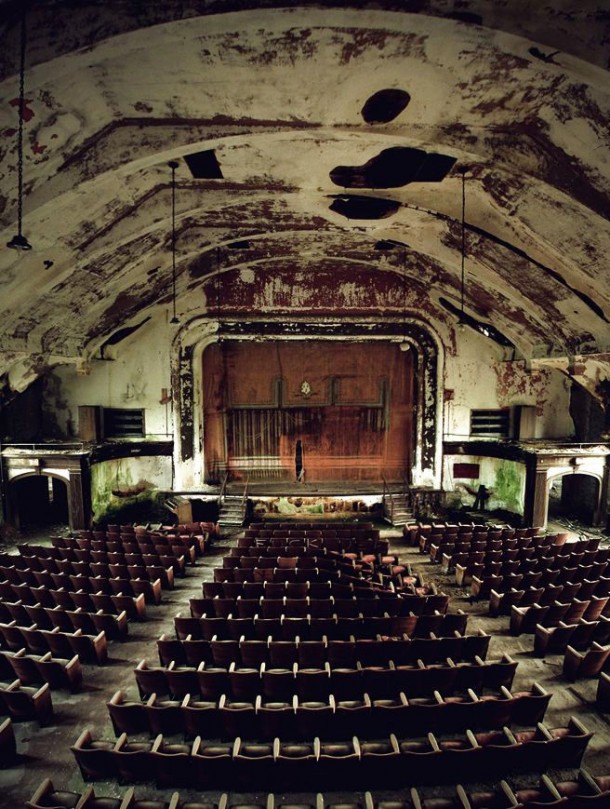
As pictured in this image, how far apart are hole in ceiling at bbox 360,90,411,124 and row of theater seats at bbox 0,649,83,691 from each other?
302 inches

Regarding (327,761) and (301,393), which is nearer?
(327,761)

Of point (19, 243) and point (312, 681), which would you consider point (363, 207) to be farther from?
point (312, 681)

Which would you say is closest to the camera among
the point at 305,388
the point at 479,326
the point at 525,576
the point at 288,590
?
the point at 288,590

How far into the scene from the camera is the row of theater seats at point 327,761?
13.0 ft

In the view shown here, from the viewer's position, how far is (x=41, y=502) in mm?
14547

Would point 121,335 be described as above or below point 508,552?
above

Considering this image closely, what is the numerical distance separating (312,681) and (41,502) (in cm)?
1291

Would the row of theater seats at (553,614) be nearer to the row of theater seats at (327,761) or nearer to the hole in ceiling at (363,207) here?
the row of theater seats at (327,761)

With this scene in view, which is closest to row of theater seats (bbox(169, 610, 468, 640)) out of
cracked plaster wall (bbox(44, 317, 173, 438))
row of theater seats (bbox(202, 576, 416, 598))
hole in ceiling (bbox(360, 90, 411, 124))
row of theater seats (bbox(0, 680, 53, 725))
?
row of theater seats (bbox(202, 576, 416, 598))

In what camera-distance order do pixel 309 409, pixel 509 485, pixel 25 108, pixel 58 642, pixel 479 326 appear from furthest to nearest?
pixel 309 409
pixel 509 485
pixel 479 326
pixel 58 642
pixel 25 108

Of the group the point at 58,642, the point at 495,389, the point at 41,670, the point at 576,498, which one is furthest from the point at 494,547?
the point at 41,670

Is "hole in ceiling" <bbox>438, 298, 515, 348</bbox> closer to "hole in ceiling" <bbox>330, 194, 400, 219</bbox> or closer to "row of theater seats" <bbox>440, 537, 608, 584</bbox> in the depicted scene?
"hole in ceiling" <bbox>330, 194, 400, 219</bbox>

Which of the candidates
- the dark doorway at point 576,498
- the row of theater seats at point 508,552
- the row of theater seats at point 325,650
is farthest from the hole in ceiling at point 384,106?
the dark doorway at point 576,498

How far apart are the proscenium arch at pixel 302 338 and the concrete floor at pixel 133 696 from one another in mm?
7061
